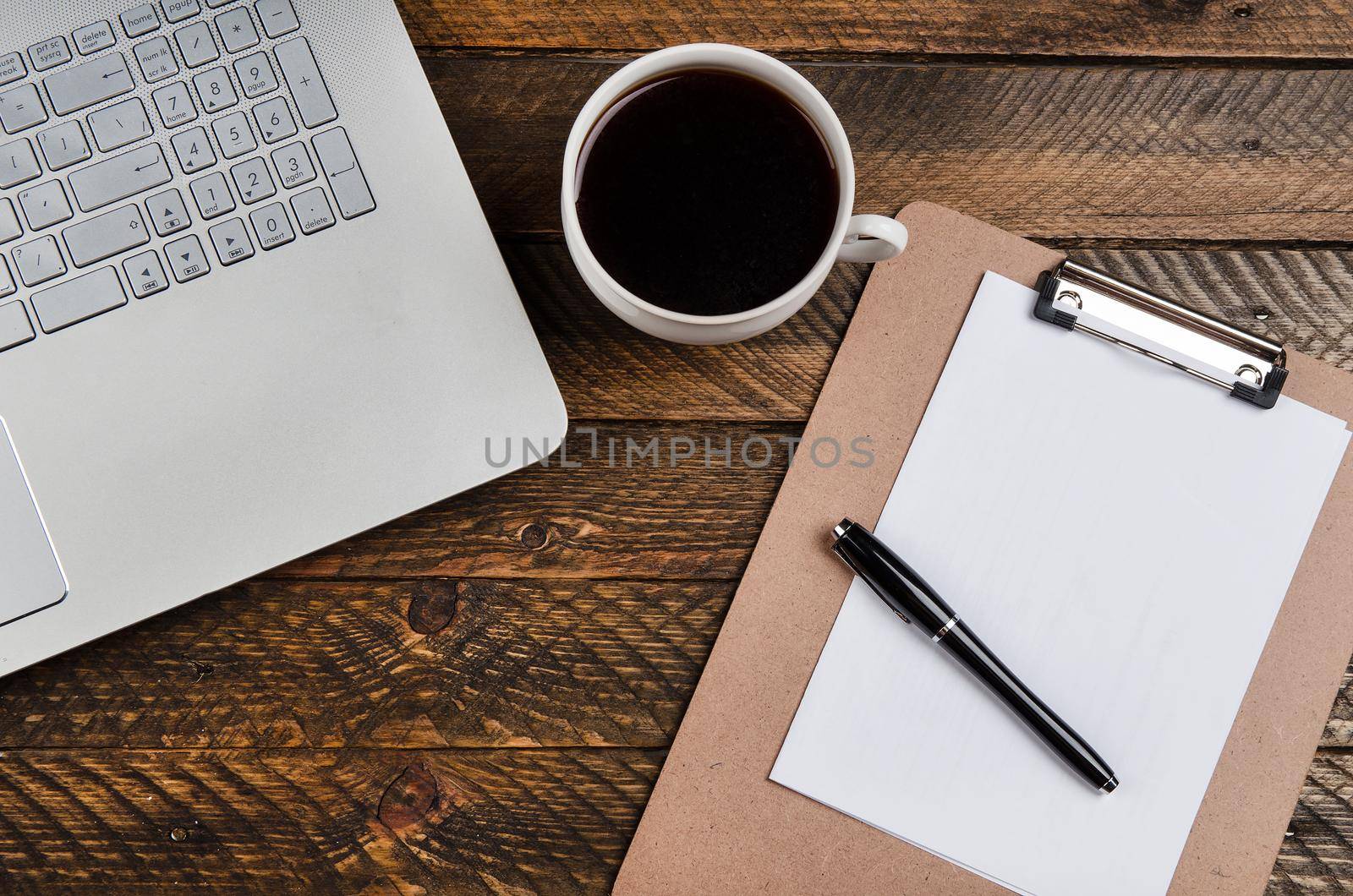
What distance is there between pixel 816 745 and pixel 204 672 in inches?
14.6

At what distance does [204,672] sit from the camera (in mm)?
531

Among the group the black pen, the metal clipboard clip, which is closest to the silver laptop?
the black pen

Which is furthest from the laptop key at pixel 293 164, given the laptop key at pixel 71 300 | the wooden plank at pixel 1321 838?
the wooden plank at pixel 1321 838

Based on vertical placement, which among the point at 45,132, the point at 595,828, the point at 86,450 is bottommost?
the point at 595,828

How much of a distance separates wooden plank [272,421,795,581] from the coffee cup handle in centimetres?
12

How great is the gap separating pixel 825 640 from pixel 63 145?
0.50 meters

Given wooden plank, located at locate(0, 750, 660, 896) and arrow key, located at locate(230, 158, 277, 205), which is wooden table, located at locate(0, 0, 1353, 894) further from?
arrow key, located at locate(230, 158, 277, 205)

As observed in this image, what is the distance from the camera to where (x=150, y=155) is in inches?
18.3

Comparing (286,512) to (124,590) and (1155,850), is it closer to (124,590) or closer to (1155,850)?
(124,590)

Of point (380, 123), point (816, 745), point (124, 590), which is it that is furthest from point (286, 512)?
point (816, 745)

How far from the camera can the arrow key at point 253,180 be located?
466 mm

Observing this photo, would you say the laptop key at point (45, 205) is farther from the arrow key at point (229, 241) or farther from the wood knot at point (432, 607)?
the wood knot at point (432, 607)

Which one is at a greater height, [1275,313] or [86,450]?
[1275,313]

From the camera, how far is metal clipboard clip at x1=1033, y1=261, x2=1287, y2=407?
0.53 metres
